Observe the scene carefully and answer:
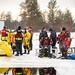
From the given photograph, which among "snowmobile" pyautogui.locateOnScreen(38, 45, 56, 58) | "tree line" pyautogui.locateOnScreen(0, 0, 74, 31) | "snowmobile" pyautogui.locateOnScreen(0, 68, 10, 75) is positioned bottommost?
"snowmobile" pyautogui.locateOnScreen(0, 68, 10, 75)

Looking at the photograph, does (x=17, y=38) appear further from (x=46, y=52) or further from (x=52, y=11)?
(x=52, y=11)

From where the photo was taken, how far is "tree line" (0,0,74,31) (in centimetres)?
6644

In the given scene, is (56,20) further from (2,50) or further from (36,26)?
(2,50)

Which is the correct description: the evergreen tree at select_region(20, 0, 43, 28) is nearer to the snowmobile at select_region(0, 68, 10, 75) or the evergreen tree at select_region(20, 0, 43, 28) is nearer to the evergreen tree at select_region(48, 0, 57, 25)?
the evergreen tree at select_region(48, 0, 57, 25)

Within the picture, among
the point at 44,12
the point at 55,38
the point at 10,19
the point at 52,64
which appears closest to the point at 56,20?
the point at 44,12

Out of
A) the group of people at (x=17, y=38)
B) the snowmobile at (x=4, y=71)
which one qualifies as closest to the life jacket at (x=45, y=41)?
the group of people at (x=17, y=38)

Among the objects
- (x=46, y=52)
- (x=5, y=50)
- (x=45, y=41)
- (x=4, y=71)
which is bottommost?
(x=4, y=71)

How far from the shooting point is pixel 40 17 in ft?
221

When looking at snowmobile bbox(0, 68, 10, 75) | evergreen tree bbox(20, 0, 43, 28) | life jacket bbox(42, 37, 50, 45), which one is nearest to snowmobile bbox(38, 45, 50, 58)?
life jacket bbox(42, 37, 50, 45)

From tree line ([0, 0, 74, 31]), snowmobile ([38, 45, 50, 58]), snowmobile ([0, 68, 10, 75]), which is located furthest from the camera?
tree line ([0, 0, 74, 31])

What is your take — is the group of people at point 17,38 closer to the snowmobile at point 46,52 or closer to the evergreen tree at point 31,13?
the snowmobile at point 46,52

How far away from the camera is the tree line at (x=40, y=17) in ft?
218

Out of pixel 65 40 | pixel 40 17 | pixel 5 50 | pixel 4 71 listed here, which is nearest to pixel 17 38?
pixel 5 50

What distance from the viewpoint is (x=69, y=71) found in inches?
391
